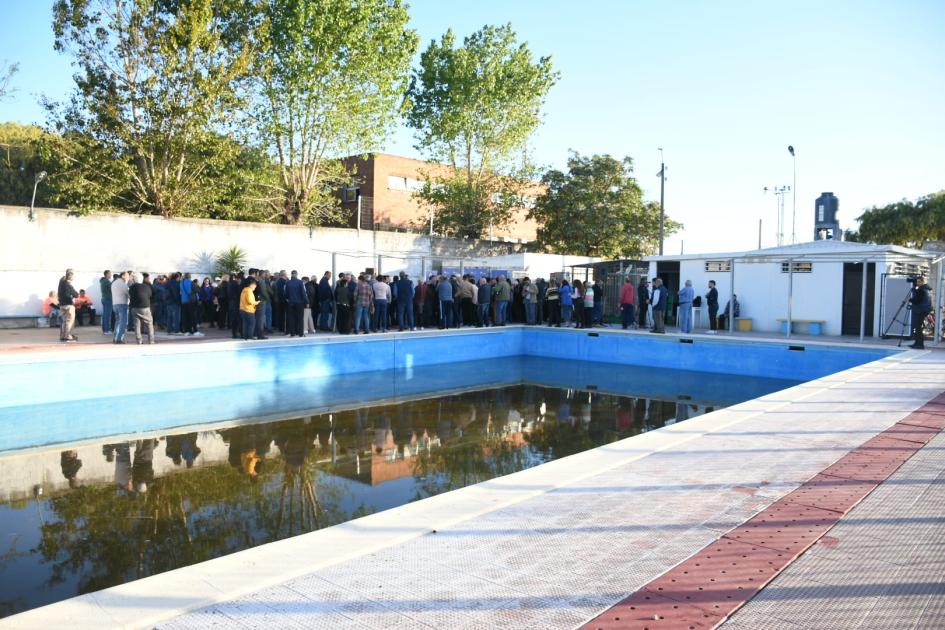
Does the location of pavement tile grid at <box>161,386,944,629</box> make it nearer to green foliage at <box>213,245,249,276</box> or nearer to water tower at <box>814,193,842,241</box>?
green foliage at <box>213,245,249,276</box>

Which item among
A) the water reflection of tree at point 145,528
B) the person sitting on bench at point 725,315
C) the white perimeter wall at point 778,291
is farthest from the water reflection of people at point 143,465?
the person sitting on bench at point 725,315

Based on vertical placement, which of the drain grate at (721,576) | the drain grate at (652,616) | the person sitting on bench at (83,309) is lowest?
the drain grate at (652,616)

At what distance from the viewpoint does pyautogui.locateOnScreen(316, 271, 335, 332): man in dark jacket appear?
17594 mm

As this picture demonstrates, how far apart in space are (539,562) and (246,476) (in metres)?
5.22

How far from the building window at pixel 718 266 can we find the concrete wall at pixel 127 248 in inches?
364

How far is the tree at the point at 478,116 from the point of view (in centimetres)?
3356

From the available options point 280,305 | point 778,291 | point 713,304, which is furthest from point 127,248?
point 778,291

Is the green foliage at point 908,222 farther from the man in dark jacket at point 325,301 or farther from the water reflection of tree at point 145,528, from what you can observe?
the water reflection of tree at point 145,528

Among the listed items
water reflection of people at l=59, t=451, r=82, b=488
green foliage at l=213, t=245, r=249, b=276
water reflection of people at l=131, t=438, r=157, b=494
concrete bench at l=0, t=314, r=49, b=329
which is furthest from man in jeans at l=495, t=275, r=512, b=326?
water reflection of people at l=59, t=451, r=82, b=488

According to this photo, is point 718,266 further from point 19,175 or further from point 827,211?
point 19,175

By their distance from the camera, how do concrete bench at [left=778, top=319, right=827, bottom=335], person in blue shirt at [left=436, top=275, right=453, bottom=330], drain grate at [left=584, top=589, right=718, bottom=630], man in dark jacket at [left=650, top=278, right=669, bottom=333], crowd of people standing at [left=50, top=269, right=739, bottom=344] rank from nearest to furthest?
1. drain grate at [left=584, top=589, right=718, bottom=630]
2. crowd of people standing at [left=50, top=269, right=739, bottom=344]
3. man in dark jacket at [left=650, top=278, right=669, bottom=333]
4. concrete bench at [left=778, top=319, right=827, bottom=335]
5. person in blue shirt at [left=436, top=275, right=453, bottom=330]

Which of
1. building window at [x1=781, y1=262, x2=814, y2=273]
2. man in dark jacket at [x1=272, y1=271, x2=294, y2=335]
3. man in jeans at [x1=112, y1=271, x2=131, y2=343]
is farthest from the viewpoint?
building window at [x1=781, y1=262, x2=814, y2=273]

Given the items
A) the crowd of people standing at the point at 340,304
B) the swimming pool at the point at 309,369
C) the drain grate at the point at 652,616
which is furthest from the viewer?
the crowd of people standing at the point at 340,304

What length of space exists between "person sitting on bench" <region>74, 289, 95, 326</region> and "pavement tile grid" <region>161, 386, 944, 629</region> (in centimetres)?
1888
